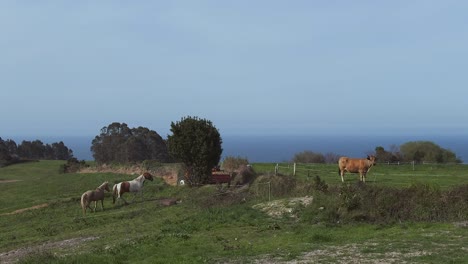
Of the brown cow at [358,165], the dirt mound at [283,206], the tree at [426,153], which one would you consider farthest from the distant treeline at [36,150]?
the dirt mound at [283,206]

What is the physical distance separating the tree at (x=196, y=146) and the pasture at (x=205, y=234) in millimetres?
1913

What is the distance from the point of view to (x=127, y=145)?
3430 inches

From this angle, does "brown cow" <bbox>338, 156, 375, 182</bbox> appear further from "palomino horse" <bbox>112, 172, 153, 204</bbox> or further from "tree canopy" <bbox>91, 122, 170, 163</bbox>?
"tree canopy" <bbox>91, 122, 170, 163</bbox>

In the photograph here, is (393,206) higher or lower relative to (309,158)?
lower

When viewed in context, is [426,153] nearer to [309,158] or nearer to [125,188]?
[309,158]

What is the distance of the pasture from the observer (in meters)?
13.8

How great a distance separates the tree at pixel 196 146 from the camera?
34.6 meters

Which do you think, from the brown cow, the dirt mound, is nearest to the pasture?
the dirt mound

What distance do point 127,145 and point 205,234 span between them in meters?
70.1

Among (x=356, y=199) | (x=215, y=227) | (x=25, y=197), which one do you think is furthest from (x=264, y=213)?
(x=25, y=197)

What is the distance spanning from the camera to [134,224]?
78.1ft

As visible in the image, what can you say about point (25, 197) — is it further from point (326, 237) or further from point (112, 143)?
point (112, 143)

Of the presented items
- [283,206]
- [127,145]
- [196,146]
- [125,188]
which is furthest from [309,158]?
[283,206]

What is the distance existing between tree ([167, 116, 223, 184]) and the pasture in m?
1.91
